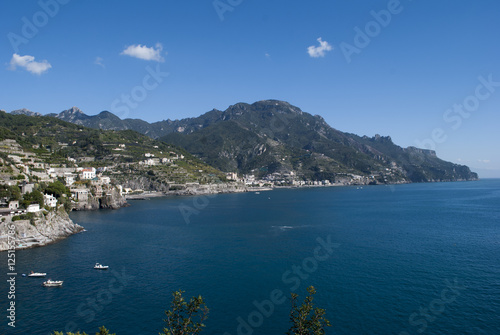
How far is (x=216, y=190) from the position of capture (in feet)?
573

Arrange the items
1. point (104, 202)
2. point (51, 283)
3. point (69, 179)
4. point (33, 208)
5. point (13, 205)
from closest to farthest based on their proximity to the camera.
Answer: point (51, 283) → point (33, 208) → point (13, 205) → point (104, 202) → point (69, 179)

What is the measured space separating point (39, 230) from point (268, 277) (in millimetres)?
40079

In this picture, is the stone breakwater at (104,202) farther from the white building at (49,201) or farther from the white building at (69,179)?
the white building at (49,201)

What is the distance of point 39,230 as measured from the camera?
168ft

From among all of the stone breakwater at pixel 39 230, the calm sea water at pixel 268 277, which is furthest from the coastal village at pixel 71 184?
the calm sea water at pixel 268 277

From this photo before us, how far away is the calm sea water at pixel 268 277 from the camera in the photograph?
26641 mm

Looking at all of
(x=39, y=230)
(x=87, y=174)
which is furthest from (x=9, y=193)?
(x=87, y=174)

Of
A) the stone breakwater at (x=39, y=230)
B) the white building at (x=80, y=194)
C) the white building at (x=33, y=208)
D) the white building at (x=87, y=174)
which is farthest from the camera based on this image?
the white building at (x=87, y=174)

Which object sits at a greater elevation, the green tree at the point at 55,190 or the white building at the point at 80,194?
the green tree at the point at 55,190

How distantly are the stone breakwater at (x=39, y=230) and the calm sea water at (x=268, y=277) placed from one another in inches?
105

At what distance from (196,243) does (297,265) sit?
1998cm

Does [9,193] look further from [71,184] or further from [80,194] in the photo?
[71,184]

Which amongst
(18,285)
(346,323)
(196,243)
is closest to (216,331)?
(346,323)

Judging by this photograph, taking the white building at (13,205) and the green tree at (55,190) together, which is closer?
the white building at (13,205)
